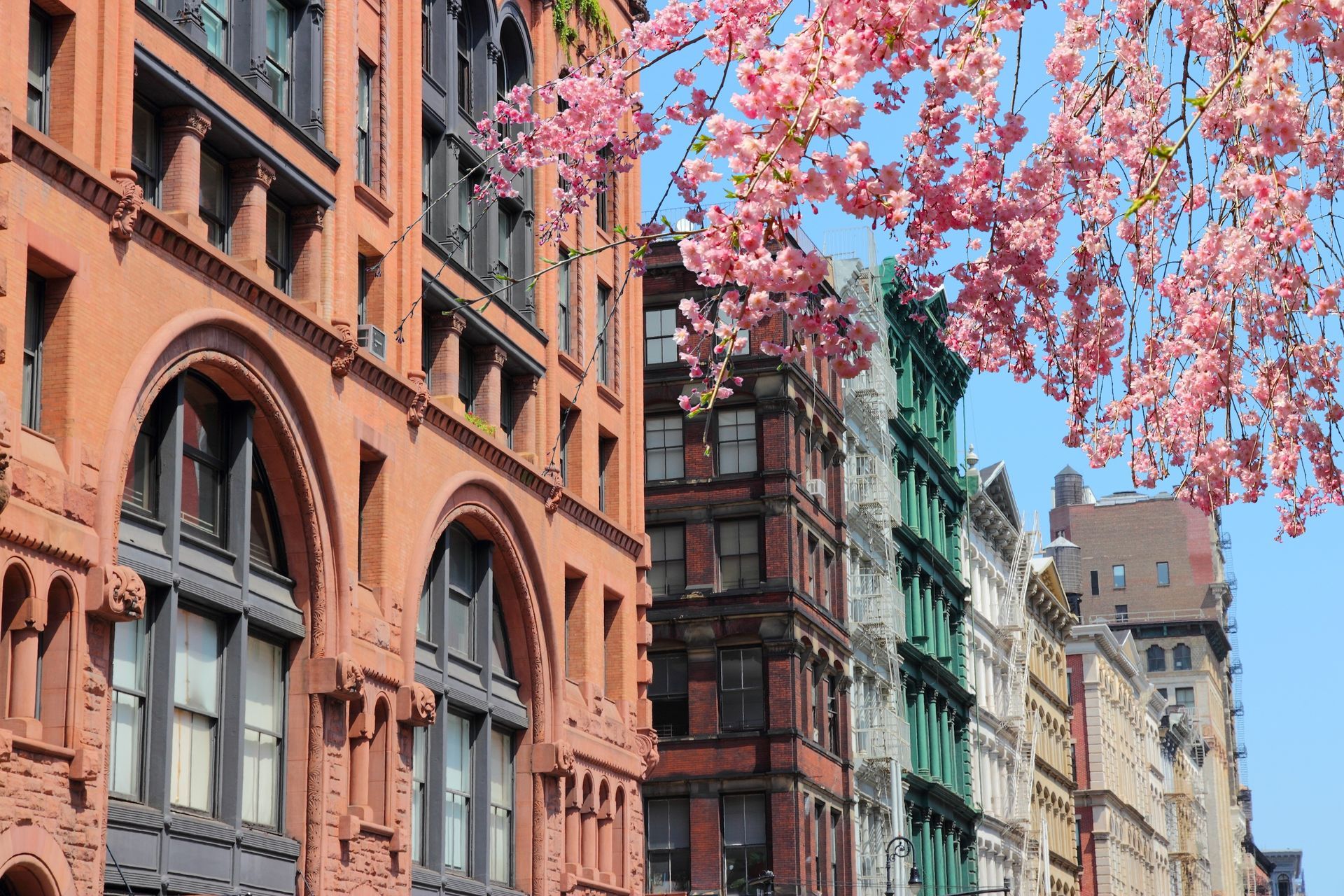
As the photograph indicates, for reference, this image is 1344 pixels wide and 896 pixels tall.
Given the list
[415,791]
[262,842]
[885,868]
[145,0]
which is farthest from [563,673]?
[885,868]

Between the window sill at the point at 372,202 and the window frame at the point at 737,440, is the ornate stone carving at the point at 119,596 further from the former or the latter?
the window frame at the point at 737,440

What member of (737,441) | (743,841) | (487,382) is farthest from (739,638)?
(487,382)

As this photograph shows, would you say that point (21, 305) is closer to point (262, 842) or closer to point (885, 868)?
point (262, 842)

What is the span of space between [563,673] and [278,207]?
46.6 ft

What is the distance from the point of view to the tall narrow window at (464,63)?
42812 millimetres

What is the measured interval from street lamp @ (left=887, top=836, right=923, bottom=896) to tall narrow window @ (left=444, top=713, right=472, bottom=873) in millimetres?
18542

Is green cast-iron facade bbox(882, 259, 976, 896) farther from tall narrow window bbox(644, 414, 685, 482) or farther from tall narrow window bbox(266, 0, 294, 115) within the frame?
tall narrow window bbox(266, 0, 294, 115)

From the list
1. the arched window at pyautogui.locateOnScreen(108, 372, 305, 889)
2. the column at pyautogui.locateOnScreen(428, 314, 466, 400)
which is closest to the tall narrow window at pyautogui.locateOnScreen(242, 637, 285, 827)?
the arched window at pyautogui.locateOnScreen(108, 372, 305, 889)

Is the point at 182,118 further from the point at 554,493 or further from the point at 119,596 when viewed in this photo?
the point at 554,493

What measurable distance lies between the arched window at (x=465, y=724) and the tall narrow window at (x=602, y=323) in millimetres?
8206

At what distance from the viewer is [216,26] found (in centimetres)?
3231

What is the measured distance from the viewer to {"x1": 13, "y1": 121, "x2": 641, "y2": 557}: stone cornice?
25953 mm

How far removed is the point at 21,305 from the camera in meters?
25.3

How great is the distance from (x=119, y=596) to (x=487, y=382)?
17105 millimetres
